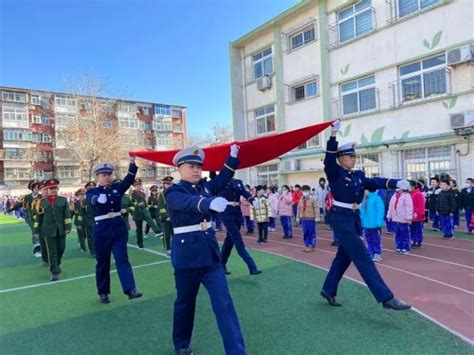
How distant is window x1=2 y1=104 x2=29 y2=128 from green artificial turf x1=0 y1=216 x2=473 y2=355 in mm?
51981

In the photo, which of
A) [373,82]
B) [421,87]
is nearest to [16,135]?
[373,82]

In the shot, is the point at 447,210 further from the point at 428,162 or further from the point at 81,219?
the point at 81,219

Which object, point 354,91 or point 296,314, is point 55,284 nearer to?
point 296,314

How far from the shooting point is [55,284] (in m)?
7.18

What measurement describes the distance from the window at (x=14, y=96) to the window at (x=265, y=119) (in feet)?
136

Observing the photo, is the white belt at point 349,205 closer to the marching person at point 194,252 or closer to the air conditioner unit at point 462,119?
the marching person at point 194,252

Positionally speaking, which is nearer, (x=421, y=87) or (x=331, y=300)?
(x=331, y=300)

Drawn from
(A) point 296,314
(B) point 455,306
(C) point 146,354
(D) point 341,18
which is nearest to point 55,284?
(C) point 146,354

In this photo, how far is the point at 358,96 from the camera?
18375 millimetres

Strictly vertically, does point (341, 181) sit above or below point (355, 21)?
below

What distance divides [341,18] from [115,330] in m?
18.6

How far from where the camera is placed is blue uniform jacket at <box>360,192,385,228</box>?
8.05m

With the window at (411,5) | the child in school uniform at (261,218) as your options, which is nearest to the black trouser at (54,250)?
the child in school uniform at (261,218)

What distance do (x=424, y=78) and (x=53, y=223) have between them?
14.4 meters
